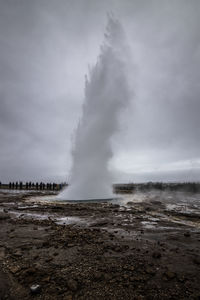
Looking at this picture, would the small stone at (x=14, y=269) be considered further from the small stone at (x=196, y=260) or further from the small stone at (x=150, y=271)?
the small stone at (x=196, y=260)

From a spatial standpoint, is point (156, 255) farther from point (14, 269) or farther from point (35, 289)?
point (14, 269)

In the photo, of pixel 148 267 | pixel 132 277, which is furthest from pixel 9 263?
pixel 148 267

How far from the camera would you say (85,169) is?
2462 cm

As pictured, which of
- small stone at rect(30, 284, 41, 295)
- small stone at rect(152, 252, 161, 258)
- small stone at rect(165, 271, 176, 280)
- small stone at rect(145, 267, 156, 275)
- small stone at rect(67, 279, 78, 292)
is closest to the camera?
small stone at rect(30, 284, 41, 295)

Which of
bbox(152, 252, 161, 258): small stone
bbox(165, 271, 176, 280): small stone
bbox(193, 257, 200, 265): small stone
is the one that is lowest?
bbox(193, 257, 200, 265): small stone

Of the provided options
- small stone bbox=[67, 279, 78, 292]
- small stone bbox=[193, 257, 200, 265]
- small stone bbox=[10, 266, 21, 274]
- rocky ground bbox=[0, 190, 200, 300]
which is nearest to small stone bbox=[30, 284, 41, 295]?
rocky ground bbox=[0, 190, 200, 300]

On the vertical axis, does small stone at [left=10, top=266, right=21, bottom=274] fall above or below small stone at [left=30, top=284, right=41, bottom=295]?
below

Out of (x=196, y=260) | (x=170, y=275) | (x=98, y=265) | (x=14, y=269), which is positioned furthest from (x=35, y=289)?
(x=196, y=260)

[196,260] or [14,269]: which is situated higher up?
[14,269]

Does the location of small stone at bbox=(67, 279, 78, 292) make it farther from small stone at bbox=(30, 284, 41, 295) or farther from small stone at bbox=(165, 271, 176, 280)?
small stone at bbox=(165, 271, 176, 280)

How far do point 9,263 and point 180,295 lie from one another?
3900mm

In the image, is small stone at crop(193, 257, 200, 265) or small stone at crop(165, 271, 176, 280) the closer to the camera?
small stone at crop(165, 271, 176, 280)

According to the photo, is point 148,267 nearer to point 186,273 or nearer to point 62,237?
point 186,273

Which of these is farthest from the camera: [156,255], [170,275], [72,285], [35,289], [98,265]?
[156,255]
